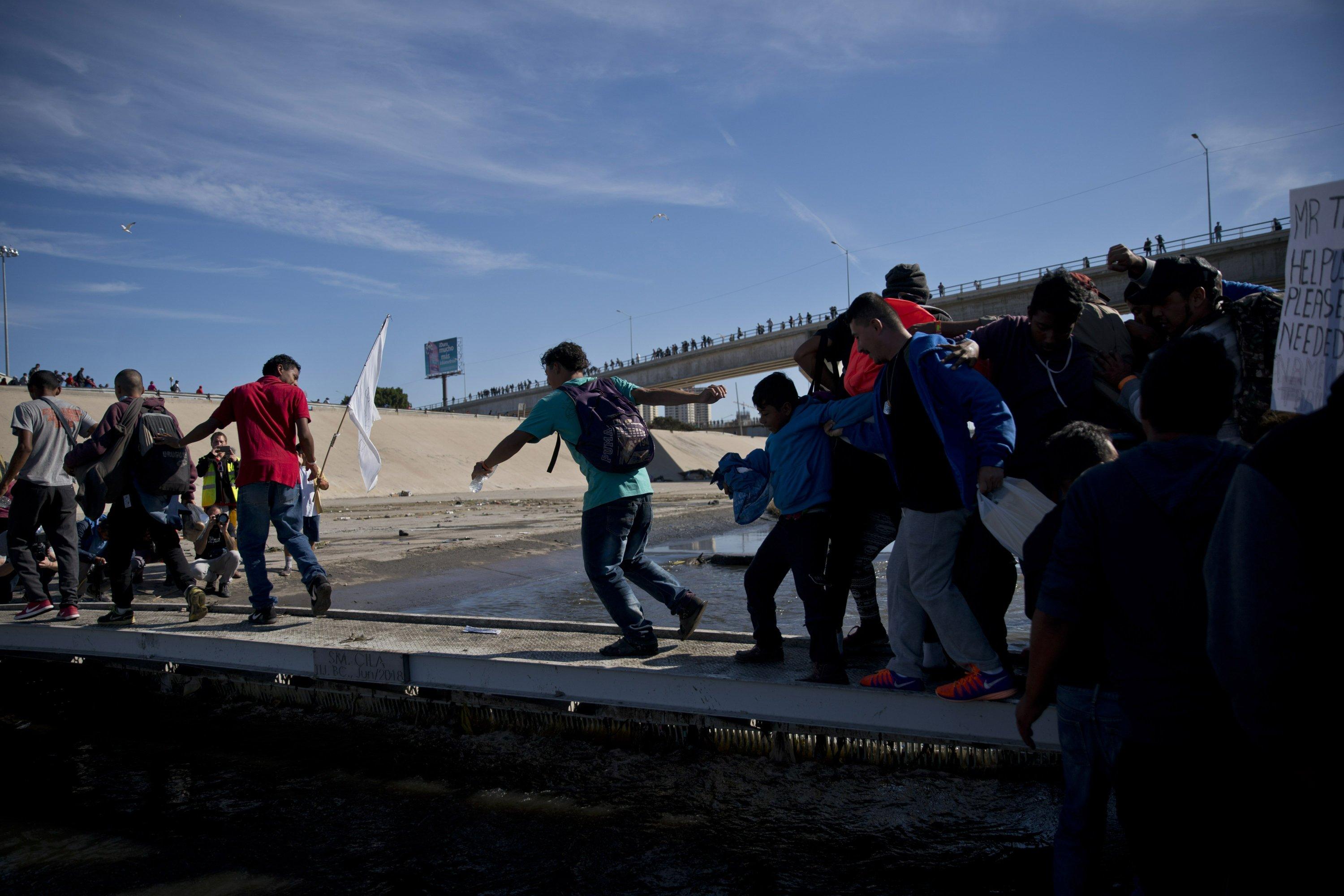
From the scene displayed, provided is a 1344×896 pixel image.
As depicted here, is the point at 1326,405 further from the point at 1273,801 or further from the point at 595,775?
the point at 595,775

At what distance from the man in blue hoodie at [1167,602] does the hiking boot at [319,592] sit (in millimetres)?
4784

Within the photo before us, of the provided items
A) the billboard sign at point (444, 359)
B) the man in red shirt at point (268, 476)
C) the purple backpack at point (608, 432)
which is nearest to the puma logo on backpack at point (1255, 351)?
the purple backpack at point (608, 432)

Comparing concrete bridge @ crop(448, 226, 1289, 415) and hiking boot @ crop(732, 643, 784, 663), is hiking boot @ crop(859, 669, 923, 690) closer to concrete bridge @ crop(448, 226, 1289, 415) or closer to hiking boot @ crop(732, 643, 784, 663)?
hiking boot @ crop(732, 643, 784, 663)

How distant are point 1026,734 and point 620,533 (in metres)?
2.36

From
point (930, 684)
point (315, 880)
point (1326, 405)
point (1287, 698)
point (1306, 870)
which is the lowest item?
point (315, 880)

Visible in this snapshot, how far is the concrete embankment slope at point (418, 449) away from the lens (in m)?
38.3

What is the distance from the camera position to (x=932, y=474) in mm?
3322

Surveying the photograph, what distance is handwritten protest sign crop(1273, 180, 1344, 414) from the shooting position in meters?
2.54

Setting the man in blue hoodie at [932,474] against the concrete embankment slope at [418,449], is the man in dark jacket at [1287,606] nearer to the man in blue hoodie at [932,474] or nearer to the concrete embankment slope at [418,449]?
the man in blue hoodie at [932,474]

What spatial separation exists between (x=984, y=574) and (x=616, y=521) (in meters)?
1.85

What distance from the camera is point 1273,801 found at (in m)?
1.53

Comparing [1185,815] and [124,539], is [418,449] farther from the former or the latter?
[1185,815]

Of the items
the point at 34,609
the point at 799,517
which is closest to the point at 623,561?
the point at 799,517


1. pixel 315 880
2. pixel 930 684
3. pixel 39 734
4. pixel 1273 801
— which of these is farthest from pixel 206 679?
pixel 1273 801
